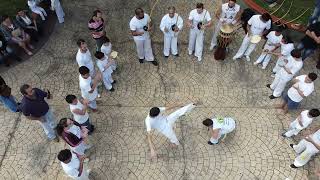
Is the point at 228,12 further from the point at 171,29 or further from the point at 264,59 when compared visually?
the point at 264,59

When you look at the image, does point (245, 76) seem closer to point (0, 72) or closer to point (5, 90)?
point (5, 90)

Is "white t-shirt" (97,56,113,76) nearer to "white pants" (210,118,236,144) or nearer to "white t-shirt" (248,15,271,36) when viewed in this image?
"white pants" (210,118,236,144)

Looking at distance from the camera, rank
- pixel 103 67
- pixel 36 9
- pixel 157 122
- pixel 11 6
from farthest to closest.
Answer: pixel 11 6 < pixel 36 9 < pixel 103 67 < pixel 157 122

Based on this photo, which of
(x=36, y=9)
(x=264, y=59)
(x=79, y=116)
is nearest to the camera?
(x=79, y=116)

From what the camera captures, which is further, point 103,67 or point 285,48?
point 285,48

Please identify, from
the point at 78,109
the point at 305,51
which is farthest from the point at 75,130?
the point at 305,51

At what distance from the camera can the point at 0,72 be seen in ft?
36.8

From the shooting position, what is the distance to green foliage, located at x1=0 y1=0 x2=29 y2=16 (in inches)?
510

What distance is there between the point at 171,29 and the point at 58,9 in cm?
403

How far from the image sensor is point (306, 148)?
870cm

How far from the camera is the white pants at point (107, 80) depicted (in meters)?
10.2

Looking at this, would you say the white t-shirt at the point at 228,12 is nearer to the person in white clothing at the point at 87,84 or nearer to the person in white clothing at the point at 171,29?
the person in white clothing at the point at 171,29

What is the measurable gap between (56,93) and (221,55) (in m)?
4.96

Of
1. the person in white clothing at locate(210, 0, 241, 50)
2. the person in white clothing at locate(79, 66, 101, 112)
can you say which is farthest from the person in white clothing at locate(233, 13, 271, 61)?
the person in white clothing at locate(79, 66, 101, 112)
